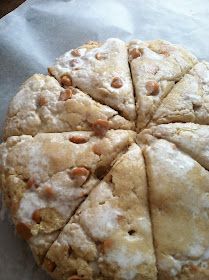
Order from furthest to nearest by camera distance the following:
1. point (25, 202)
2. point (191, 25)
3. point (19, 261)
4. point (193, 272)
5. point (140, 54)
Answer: point (191, 25) < point (140, 54) < point (19, 261) < point (25, 202) < point (193, 272)

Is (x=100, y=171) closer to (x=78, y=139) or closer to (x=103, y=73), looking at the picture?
(x=78, y=139)

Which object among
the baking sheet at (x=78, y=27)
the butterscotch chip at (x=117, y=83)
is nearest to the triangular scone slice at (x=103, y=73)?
the butterscotch chip at (x=117, y=83)

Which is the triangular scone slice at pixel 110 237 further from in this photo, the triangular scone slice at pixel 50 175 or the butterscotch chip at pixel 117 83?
the butterscotch chip at pixel 117 83

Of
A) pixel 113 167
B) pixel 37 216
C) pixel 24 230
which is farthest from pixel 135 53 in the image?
pixel 24 230

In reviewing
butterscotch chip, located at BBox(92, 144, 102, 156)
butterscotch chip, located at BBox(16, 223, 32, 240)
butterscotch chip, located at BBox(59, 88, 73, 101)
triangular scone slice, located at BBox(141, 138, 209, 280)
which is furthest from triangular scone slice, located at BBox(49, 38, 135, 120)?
butterscotch chip, located at BBox(16, 223, 32, 240)

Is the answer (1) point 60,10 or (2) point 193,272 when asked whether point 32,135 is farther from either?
(1) point 60,10

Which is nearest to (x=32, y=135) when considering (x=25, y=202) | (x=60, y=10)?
(x=25, y=202)

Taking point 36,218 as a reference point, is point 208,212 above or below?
above
